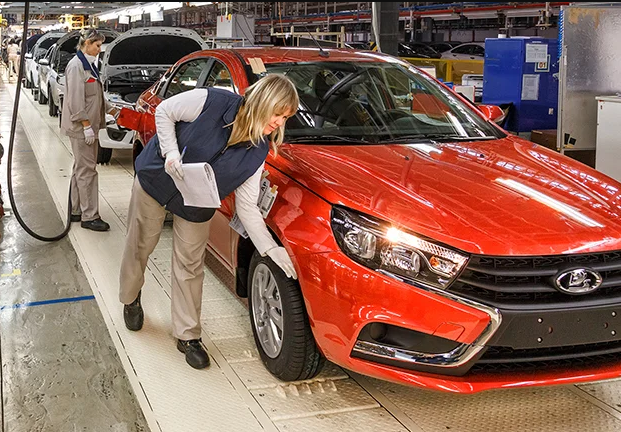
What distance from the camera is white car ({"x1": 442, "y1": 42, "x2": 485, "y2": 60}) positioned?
1809 cm

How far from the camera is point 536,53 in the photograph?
8859mm

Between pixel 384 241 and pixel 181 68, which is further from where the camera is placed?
pixel 181 68

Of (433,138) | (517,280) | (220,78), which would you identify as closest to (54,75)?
(220,78)

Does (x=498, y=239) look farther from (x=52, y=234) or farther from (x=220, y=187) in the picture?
(x=52, y=234)

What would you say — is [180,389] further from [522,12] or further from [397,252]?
[522,12]

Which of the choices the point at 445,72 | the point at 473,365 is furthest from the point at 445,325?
the point at 445,72

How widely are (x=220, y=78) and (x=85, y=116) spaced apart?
1.85 m

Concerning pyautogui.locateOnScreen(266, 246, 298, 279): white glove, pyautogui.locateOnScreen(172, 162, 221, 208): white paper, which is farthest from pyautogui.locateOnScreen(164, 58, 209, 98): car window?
pyautogui.locateOnScreen(266, 246, 298, 279): white glove

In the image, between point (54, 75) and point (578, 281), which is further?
point (54, 75)

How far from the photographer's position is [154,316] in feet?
13.6

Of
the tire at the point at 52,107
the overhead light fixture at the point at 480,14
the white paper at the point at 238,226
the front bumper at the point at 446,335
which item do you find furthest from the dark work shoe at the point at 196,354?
the overhead light fixture at the point at 480,14

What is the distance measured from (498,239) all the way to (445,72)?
1165 centimetres

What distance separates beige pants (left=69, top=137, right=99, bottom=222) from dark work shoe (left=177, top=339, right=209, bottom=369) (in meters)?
2.70

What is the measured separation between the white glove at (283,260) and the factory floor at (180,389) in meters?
0.62
